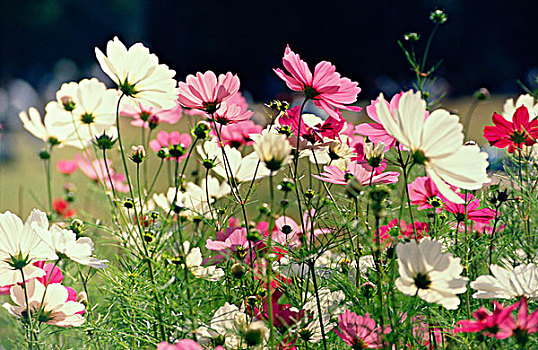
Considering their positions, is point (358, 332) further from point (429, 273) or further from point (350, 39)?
point (350, 39)

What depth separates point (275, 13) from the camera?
950 centimetres

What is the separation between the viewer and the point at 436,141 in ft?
1.34

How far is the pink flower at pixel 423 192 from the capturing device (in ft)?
1.96

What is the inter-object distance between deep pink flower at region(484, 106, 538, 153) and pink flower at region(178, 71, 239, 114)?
25 cm

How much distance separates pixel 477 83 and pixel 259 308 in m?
9.76

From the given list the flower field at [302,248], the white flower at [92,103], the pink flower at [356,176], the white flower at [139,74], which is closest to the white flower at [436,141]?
the flower field at [302,248]

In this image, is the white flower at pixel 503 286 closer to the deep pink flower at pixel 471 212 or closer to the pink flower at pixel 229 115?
the deep pink flower at pixel 471 212

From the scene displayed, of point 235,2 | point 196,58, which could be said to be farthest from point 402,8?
point 196,58

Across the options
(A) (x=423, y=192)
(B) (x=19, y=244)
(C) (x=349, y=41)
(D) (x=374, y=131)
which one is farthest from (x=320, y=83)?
(C) (x=349, y=41)

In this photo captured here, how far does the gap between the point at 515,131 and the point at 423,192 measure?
0.33 feet

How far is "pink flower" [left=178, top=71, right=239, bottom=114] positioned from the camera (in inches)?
21.1

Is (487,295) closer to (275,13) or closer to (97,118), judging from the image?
(97,118)

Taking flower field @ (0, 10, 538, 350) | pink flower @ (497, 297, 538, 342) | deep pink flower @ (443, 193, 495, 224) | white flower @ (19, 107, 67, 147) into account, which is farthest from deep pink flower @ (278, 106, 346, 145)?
white flower @ (19, 107, 67, 147)

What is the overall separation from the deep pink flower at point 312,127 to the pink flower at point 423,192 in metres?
0.09
